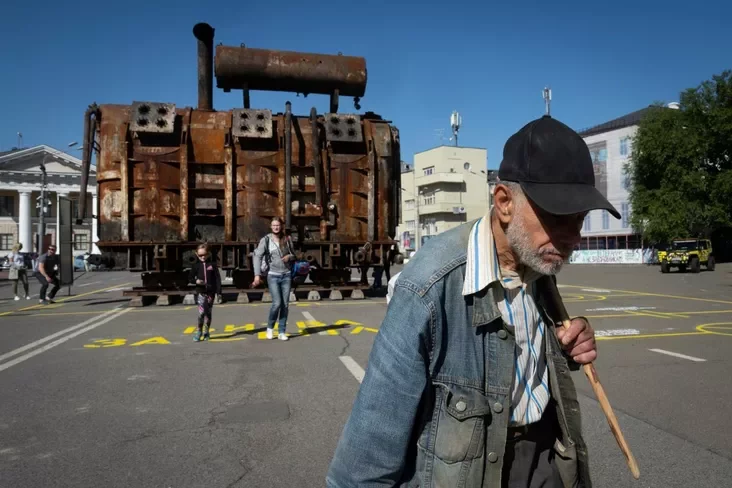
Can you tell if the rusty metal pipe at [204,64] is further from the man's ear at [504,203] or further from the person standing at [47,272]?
the man's ear at [504,203]

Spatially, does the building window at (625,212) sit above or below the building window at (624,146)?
below

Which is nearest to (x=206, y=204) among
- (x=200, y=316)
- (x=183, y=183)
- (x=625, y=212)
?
(x=183, y=183)

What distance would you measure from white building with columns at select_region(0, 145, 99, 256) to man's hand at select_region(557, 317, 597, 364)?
69389 millimetres

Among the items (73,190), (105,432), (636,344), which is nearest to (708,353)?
(636,344)

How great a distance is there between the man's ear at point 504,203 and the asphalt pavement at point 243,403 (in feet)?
8.06

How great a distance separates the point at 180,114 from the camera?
562 inches

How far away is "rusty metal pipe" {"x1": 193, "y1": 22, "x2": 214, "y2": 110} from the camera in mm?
15602

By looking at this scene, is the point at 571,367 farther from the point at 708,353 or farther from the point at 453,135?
the point at 453,135

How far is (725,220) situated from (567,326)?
5021cm

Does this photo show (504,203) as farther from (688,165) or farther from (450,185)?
(450,185)

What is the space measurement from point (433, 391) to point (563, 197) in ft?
2.16

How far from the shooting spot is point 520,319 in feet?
5.98

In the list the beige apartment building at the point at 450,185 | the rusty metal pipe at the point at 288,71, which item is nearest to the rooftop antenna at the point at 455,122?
the beige apartment building at the point at 450,185

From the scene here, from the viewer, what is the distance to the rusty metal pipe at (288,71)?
14859mm
